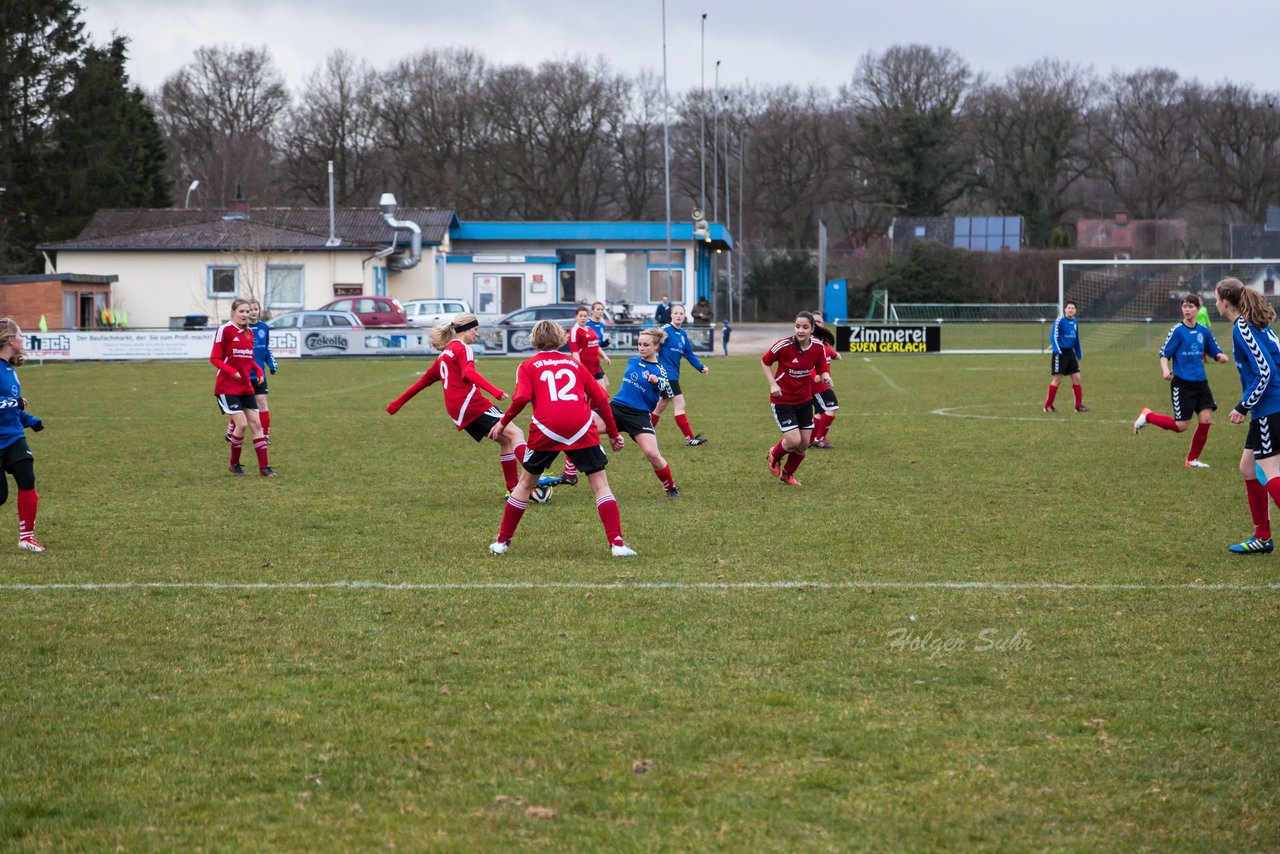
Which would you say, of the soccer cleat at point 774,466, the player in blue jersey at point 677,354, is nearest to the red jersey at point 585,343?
the player in blue jersey at point 677,354

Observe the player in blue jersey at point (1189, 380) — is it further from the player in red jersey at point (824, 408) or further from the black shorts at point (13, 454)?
the black shorts at point (13, 454)

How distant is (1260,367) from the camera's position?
27.6 feet

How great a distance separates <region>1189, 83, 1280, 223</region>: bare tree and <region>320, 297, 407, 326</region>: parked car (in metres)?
47.8

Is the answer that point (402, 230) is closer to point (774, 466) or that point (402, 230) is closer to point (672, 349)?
point (672, 349)

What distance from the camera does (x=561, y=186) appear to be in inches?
2795

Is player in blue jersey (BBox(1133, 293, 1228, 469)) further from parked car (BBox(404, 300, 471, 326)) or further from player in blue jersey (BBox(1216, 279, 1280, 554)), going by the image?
parked car (BBox(404, 300, 471, 326))

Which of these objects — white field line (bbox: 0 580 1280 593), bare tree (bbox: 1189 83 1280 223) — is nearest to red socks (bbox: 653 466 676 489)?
white field line (bbox: 0 580 1280 593)

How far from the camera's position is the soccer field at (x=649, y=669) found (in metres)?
4.45

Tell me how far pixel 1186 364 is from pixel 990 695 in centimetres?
928

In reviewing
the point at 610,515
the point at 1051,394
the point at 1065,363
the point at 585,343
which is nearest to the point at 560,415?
the point at 610,515

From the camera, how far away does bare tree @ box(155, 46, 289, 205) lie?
6981 centimetres

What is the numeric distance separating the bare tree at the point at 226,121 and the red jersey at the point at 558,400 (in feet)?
213

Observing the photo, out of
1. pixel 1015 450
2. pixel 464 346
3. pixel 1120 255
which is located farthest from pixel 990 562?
pixel 1120 255

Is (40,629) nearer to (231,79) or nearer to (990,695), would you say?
(990,695)
